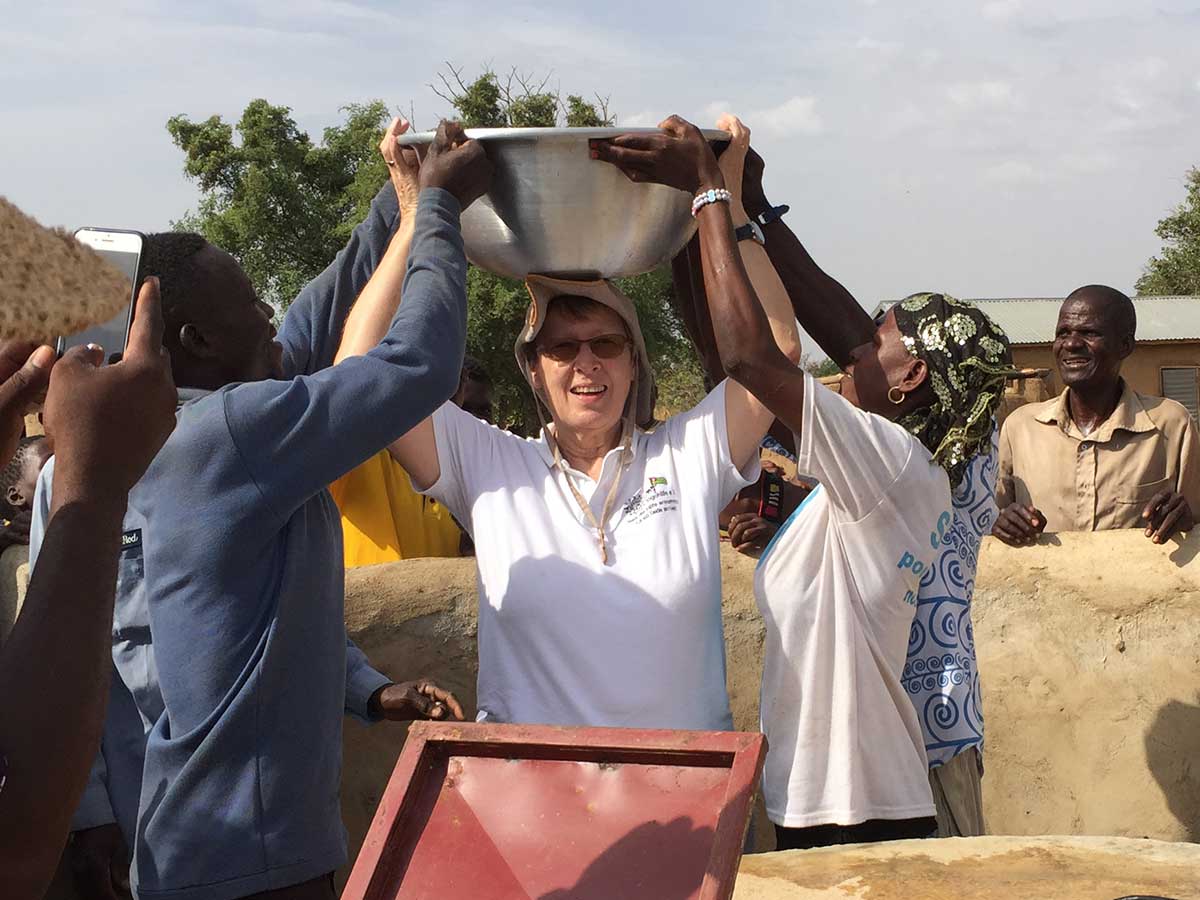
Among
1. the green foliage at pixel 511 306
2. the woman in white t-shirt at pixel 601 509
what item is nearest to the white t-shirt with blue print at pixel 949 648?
the woman in white t-shirt at pixel 601 509

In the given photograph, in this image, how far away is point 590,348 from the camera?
272 cm

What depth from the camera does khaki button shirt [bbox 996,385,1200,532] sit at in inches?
184

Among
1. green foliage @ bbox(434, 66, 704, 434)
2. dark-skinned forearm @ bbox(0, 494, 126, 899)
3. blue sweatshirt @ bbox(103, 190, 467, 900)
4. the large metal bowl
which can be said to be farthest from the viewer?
green foliage @ bbox(434, 66, 704, 434)

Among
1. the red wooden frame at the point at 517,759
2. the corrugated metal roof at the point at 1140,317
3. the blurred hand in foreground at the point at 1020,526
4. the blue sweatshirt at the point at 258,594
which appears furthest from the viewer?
the corrugated metal roof at the point at 1140,317

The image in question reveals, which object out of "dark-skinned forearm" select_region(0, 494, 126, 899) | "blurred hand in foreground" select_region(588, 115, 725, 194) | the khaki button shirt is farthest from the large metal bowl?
the khaki button shirt

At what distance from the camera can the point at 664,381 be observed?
2622cm

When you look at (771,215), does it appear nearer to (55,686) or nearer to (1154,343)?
(55,686)

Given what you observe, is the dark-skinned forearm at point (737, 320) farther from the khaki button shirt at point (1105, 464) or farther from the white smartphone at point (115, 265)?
the khaki button shirt at point (1105, 464)

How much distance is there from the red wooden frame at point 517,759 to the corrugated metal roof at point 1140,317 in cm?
2499

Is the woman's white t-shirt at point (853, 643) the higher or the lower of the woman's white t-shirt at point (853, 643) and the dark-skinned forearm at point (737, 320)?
the lower

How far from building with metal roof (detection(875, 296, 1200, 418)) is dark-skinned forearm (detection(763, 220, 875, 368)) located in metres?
19.9

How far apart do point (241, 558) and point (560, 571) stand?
0.68 meters

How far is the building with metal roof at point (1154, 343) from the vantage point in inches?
990

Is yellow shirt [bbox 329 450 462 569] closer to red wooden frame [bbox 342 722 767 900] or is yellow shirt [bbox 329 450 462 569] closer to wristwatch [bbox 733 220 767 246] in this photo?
wristwatch [bbox 733 220 767 246]
